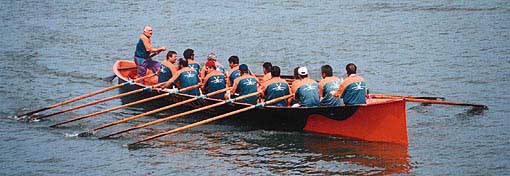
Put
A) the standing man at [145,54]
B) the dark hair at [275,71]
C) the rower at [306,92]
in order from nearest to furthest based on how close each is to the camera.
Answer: the rower at [306,92]
the dark hair at [275,71]
the standing man at [145,54]

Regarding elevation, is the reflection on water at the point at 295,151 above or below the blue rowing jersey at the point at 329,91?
below

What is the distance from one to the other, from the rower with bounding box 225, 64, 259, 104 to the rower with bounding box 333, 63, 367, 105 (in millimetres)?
2196

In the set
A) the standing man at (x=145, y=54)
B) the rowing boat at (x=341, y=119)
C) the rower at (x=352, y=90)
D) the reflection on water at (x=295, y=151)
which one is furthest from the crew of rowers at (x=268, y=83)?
the standing man at (x=145, y=54)

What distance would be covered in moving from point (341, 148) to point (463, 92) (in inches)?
265

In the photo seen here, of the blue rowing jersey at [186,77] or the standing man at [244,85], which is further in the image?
the blue rowing jersey at [186,77]

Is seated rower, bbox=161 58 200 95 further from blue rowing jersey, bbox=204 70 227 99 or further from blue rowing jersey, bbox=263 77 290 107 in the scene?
blue rowing jersey, bbox=263 77 290 107

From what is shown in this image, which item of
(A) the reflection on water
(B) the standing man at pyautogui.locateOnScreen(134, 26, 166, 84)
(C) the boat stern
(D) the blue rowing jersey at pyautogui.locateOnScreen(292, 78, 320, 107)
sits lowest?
(A) the reflection on water

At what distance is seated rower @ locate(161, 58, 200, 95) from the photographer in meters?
21.5

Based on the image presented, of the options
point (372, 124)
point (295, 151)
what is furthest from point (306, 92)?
point (372, 124)

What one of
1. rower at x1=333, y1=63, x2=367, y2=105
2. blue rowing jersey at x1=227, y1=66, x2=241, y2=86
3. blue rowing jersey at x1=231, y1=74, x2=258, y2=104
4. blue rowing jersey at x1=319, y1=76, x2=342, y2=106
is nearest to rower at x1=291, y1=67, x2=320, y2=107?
blue rowing jersey at x1=319, y1=76, x2=342, y2=106

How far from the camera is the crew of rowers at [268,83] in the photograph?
19062 mm

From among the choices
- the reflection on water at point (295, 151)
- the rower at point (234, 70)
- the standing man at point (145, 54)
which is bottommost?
the reflection on water at point (295, 151)

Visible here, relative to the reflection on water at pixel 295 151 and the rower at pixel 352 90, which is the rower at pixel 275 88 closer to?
the reflection on water at pixel 295 151

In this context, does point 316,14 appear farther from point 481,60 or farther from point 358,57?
point 481,60
